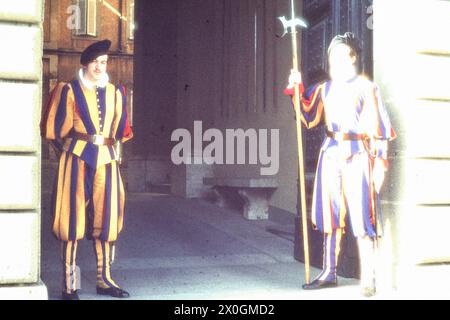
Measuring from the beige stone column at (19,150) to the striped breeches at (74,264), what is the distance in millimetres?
357

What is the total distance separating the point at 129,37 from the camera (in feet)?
85.6

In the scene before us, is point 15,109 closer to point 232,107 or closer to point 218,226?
point 218,226

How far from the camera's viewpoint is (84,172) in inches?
193

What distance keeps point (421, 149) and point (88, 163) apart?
2.61 metres

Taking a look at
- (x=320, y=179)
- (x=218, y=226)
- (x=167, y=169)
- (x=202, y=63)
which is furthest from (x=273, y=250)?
(x=167, y=169)

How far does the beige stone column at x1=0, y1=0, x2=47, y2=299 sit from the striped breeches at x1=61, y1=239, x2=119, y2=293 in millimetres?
357

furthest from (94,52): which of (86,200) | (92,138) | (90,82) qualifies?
(86,200)

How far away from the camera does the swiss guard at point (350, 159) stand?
5207mm

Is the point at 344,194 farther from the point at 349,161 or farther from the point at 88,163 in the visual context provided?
the point at 88,163

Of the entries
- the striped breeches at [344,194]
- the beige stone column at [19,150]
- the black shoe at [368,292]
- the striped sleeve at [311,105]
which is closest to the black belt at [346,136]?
the striped breeches at [344,194]

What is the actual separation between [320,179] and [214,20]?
26.6ft

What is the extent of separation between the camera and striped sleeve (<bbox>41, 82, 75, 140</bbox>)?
480cm

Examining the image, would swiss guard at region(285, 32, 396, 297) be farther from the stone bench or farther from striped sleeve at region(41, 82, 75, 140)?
the stone bench

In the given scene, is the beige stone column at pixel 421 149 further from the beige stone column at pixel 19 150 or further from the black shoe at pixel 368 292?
the beige stone column at pixel 19 150
